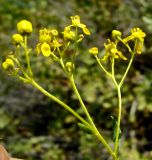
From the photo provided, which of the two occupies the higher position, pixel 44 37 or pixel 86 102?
pixel 44 37

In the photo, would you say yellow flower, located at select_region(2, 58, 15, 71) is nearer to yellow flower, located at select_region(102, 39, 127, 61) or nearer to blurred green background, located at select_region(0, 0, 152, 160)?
yellow flower, located at select_region(102, 39, 127, 61)

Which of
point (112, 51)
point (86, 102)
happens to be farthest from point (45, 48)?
point (86, 102)

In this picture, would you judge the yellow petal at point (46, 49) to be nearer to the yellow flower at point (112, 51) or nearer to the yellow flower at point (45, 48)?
the yellow flower at point (45, 48)

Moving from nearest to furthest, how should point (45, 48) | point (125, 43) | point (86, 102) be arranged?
point (45, 48)
point (125, 43)
point (86, 102)

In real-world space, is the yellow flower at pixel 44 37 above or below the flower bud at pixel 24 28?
below

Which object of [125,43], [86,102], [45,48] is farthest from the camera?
[86,102]

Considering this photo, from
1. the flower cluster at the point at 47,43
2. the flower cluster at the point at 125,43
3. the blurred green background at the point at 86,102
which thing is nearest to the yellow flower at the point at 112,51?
the flower cluster at the point at 125,43

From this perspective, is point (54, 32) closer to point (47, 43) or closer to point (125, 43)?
point (47, 43)

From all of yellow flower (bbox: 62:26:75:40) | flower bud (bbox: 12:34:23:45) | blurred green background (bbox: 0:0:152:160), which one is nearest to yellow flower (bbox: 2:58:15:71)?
flower bud (bbox: 12:34:23:45)

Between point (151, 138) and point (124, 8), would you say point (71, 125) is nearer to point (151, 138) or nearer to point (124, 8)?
point (151, 138)
